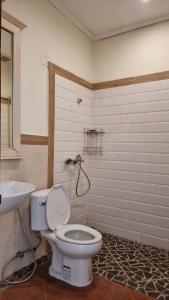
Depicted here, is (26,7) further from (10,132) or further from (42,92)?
(10,132)

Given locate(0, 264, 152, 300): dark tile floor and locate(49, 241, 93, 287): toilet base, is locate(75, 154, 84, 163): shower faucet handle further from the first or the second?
locate(0, 264, 152, 300): dark tile floor

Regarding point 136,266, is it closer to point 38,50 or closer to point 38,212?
point 38,212

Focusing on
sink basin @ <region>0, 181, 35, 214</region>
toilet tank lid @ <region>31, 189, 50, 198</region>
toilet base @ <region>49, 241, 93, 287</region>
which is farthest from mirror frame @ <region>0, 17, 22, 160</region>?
toilet base @ <region>49, 241, 93, 287</region>

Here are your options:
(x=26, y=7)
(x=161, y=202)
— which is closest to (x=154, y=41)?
(x=26, y=7)

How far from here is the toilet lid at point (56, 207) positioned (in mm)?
2172

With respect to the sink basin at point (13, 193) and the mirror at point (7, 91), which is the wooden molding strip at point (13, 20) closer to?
the mirror at point (7, 91)

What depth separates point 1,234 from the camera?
196 centimetres

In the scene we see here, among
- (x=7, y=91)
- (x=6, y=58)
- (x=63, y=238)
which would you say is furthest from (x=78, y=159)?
(x=6, y=58)

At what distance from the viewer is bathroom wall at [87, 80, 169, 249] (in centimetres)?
270

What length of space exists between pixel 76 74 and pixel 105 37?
0.73 metres

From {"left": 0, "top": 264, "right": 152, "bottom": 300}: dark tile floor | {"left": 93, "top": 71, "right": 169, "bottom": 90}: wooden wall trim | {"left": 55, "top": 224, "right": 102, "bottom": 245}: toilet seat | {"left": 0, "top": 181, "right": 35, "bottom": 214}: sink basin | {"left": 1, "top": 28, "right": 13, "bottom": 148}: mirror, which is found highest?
{"left": 93, "top": 71, "right": 169, "bottom": 90}: wooden wall trim

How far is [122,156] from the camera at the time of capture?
9.74ft

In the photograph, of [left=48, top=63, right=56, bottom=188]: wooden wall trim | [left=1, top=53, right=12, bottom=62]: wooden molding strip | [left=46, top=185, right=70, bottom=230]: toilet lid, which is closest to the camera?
[left=1, top=53, right=12, bottom=62]: wooden molding strip

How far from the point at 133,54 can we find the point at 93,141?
1263 millimetres
